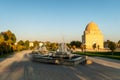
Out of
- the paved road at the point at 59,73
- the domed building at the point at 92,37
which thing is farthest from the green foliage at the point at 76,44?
the paved road at the point at 59,73

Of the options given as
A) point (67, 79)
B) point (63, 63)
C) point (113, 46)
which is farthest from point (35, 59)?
point (113, 46)

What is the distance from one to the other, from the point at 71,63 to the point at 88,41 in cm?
10059

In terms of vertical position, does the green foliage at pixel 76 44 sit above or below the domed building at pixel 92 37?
below

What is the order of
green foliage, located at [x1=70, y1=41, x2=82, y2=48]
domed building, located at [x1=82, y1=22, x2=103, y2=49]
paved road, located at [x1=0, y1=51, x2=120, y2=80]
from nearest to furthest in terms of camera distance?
paved road, located at [x1=0, y1=51, x2=120, y2=80] < domed building, located at [x1=82, y1=22, x2=103, y2=49] < green foliage, located at [x1=70, y1=41, x2=82, y2=48]

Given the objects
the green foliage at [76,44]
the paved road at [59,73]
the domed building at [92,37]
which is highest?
the domed building at [92,37]

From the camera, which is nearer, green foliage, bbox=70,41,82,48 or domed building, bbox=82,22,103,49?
domed building, bbox=82,22,103,49

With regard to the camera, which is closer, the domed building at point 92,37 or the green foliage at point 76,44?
the domed building at point 92,37

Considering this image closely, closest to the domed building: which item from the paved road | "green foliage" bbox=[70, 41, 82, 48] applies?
"green foliage" bbox=[70, 41, 82, 48]

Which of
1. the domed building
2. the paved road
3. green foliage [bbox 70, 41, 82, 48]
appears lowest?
the paved road

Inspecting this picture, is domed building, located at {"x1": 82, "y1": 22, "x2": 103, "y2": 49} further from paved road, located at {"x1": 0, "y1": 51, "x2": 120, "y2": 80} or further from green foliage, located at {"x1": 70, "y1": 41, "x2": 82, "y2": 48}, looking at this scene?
paved road, located at {"x1": 0, "y1": 51, "x2": 120, "y2": 80}

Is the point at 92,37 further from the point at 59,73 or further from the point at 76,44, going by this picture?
the point at 59,73

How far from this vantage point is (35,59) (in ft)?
95.8

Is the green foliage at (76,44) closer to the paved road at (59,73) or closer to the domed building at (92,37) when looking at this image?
the domed building at (92,37)

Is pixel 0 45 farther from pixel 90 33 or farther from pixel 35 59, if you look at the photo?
pixel 90 33
